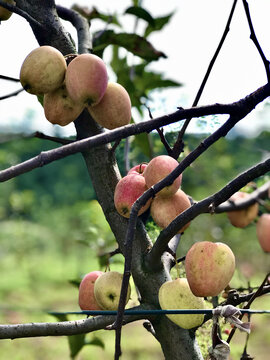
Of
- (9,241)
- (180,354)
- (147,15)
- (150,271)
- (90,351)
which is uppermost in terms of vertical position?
(9,241)

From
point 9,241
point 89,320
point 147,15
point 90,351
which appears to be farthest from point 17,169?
point 9,241

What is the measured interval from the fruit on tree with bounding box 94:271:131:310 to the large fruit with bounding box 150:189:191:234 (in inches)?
3.8

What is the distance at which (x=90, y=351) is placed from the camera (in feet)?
9.93

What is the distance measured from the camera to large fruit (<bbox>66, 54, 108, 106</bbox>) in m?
0.67

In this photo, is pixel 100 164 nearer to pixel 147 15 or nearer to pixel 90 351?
pixel 147 15

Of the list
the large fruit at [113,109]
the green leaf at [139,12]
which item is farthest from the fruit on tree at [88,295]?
the green leaf at [139,12]

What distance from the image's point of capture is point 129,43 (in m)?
0.96

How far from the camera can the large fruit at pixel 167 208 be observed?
0.70 metres

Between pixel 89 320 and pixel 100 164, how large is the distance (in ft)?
0.72

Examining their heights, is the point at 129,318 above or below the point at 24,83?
below

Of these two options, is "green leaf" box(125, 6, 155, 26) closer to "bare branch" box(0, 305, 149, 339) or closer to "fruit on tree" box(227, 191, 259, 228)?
"fruit on tree" box(227, 191, 259, 228)

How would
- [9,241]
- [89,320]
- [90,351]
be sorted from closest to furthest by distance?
[89,320] → [90,351] → [9,241]

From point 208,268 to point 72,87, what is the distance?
0.28 metres

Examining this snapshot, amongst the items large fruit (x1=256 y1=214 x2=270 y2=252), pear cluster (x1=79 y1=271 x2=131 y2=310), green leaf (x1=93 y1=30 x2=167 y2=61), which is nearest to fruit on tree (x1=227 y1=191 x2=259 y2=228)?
large fruit (x1=256 y1=214 x2=270 y2=252)
